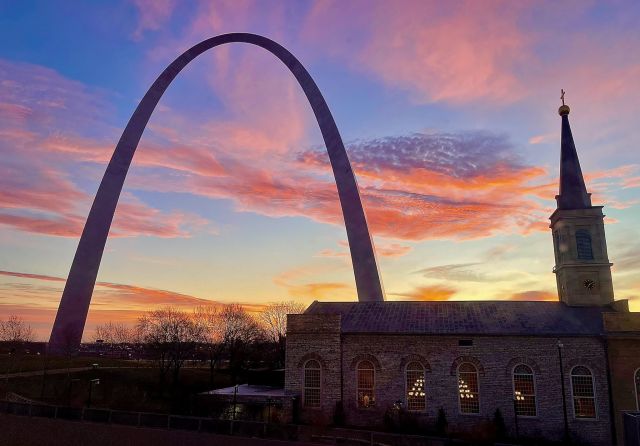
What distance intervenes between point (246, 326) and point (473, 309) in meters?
51.3

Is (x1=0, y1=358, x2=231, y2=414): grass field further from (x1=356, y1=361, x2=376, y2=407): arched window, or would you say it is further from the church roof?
the church roof

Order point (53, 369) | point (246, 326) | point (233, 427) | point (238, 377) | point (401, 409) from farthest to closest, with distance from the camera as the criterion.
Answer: point (246, 326), point (238, 377), point (53, 369), point (401, 409), point (233, 427)

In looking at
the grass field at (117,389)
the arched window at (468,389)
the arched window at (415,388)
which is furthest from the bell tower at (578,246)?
the grass field at (117,389)

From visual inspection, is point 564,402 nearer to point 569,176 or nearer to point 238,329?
point 569,176

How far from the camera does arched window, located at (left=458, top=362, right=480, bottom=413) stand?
2745cm

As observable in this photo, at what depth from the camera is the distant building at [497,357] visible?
26250mm

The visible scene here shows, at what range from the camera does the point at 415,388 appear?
93.2 ft

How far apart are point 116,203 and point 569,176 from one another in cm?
4008

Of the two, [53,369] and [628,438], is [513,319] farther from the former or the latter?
[53,369]

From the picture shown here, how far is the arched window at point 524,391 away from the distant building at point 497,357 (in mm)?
54

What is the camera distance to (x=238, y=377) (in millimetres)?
52250

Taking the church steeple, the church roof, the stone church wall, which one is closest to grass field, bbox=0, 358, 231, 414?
the stone church wall

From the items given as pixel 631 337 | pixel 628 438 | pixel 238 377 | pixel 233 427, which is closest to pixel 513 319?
pixel 631 337

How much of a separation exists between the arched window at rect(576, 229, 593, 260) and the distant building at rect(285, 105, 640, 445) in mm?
61
